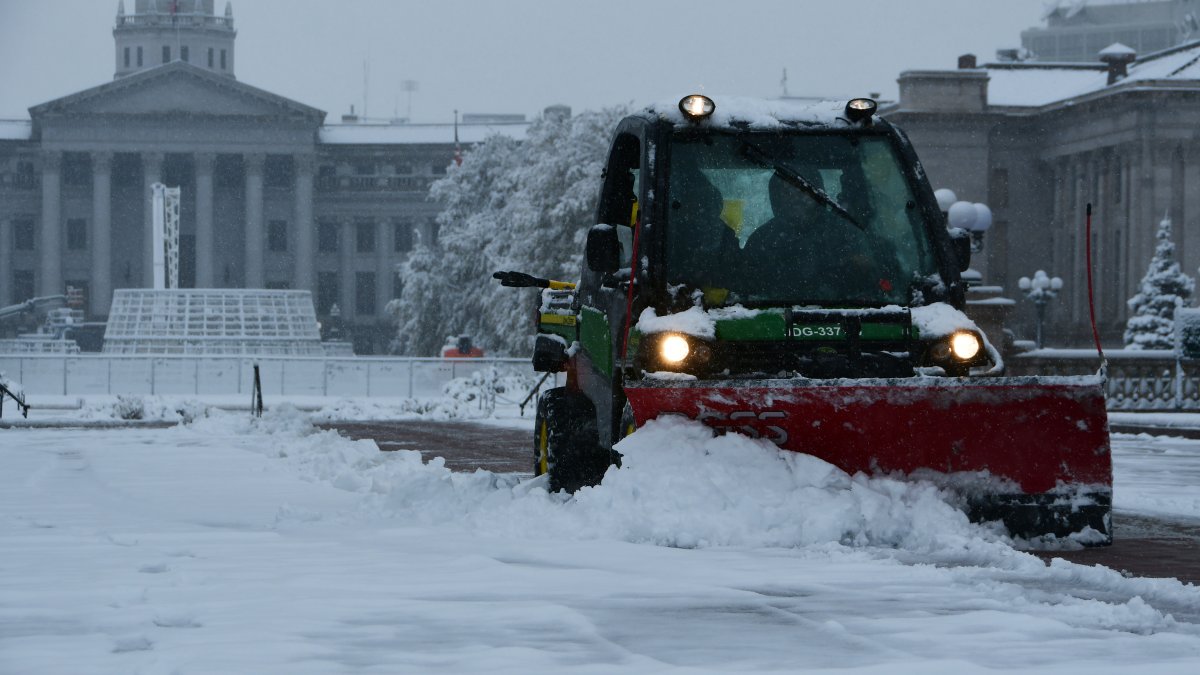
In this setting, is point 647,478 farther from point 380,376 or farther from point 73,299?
point 73,299

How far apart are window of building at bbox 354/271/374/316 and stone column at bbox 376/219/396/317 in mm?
648

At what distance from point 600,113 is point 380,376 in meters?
19.1

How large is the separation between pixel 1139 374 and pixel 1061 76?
54419mm

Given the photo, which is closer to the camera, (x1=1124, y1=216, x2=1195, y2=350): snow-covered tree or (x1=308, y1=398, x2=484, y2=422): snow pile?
(x1=308, y1=398, x2=484, y2=422): snow pile

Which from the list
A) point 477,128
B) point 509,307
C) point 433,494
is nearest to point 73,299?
point 477,128

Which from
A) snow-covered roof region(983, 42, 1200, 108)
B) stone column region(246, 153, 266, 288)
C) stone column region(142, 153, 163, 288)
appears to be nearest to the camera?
snow-covered roof region(983, 42, 1200, 108)

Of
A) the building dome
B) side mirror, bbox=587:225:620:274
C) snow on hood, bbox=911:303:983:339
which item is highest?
the building dome

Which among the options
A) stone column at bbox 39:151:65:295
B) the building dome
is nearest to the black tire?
stone column at bbox 39:151:65:295

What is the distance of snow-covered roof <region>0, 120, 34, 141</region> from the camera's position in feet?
363

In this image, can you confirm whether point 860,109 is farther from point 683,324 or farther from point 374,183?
point 374,183

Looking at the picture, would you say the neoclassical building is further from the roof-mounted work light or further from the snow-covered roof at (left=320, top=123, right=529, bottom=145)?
the roof-mounted work light

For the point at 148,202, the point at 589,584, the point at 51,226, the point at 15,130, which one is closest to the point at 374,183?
the point at 148,202

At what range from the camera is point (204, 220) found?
111 meters

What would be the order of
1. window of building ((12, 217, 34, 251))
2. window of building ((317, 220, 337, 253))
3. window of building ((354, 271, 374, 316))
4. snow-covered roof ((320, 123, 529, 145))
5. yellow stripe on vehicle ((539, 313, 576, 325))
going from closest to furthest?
yellow stripe on vehicle ((539, 313, 576, 325)), window of building ((12, 217, 34, 251)), snow-covered roof ((320, 123, 529, 145)), window of building ((354, 271, 374, 316)), window of building ((317, 220, 337, 253))
